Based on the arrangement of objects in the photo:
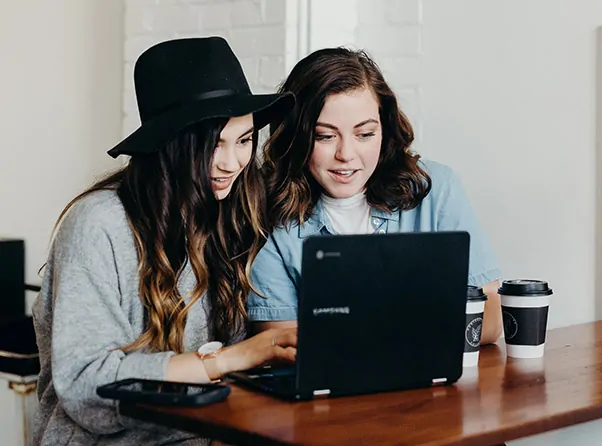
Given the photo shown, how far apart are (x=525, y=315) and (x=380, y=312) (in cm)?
43

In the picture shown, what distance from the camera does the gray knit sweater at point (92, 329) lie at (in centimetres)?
155

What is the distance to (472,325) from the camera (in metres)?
1.69

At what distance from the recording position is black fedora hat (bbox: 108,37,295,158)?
5.60 ft

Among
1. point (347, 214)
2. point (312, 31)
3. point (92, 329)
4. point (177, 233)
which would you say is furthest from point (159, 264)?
point (312, 31)

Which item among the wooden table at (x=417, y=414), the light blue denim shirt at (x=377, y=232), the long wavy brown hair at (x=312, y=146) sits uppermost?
the long wavy brown hair at (x=312, y=146)

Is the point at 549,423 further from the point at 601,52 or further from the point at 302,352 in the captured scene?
the point at 601,52

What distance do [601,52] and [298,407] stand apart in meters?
1.44

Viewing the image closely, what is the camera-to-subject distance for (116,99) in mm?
3205

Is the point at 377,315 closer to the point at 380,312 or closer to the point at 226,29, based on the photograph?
the point at 380,312

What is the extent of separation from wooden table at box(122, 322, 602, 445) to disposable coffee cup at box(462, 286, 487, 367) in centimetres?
6

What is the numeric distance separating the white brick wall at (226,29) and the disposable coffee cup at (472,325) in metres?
1.19

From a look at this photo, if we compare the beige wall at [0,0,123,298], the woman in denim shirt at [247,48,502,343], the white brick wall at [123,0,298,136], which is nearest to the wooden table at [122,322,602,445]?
the woman in denim shirt at [247,48,502,343]

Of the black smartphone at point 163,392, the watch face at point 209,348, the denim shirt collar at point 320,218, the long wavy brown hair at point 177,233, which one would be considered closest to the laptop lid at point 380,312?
the black smartphone at point 163,392

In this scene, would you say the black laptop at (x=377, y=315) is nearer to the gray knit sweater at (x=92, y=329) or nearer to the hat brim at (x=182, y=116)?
the gray knit sweater at (x=92, y=329)
